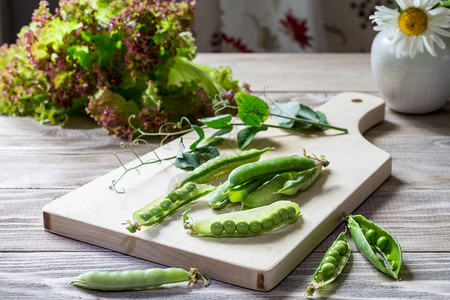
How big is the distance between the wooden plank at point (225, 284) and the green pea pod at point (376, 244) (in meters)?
0.01

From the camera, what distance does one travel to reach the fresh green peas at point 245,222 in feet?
3.43

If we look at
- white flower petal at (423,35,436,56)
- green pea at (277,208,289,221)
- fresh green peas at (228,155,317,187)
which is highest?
white flower petal at (423,35,436,56)

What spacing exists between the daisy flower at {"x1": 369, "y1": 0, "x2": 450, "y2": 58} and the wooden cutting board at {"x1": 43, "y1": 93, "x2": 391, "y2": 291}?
0.90 ft

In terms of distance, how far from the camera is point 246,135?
146cm

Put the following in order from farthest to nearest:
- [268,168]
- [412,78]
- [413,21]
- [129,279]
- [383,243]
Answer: [412,78] < [413,21] < [268,168] < [383,243] < [129,279]

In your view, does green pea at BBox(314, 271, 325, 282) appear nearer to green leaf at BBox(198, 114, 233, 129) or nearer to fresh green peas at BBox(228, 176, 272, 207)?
→ fresh green peas at BBox(228, 176, 272, 207)

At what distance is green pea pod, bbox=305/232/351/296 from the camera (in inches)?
38.0

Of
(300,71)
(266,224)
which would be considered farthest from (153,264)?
(300,71)

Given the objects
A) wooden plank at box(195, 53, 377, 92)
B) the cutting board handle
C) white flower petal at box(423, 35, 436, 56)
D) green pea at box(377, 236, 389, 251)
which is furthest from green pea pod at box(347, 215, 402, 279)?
wooden plank at box(195, 53, 377, 92)

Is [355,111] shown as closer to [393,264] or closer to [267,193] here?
[267,193]

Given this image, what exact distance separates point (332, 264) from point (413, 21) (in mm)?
828

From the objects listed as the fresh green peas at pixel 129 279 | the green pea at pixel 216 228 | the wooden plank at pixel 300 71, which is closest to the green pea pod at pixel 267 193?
the green pea at pixel 216 228

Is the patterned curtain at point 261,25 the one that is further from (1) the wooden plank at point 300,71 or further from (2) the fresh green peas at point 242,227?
(2) the fresh green peas at point 242,227

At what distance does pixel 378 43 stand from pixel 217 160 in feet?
2.26
